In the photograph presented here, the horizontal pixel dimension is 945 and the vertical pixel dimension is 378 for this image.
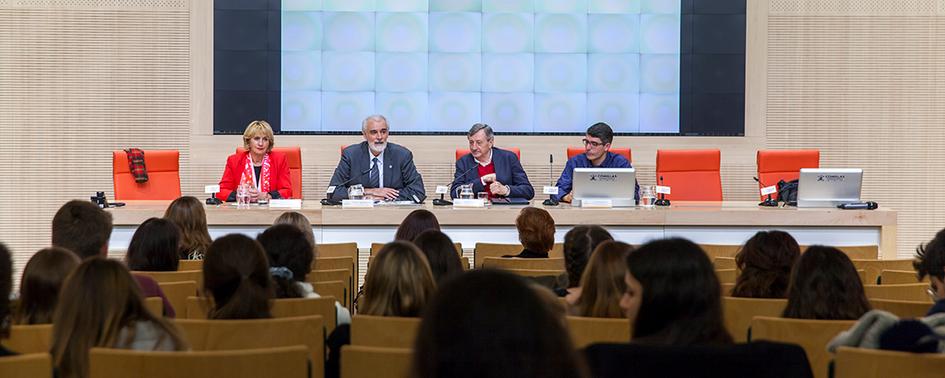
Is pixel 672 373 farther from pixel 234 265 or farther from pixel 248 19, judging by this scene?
pixel 248 19

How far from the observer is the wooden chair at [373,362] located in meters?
2.71

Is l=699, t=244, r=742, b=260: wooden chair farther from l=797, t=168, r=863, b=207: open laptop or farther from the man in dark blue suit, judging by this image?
the man in dark blue suit

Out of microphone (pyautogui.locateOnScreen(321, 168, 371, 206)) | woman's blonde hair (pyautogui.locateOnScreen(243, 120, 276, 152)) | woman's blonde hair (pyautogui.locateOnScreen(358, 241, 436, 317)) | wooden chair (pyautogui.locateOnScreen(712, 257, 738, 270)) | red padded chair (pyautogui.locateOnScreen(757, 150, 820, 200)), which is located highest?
woman's blonde hair (pyautogui.locateOnScreen(243, 120, 276, 152))

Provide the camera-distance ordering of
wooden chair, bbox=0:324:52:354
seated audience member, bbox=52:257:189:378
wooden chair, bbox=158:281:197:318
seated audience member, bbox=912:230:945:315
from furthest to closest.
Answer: wooden chair, bbox=158:281:197:318, seated audience member, bbox=912:230:945:315, wooden chair, bbox=0:324:52:354, seated audience member, bbox=52:257:189:378

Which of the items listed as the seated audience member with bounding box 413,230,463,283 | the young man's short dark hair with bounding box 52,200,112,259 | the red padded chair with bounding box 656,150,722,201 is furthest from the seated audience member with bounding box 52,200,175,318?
the red padded chair with bounding box 656,150,722,201

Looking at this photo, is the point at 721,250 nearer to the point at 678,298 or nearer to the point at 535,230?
the point at 535,230

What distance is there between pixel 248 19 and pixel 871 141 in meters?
5.76

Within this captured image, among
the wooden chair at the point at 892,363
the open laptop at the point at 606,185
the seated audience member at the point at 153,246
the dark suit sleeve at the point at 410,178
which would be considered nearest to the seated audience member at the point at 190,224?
the seated audience member at the point at 153,246

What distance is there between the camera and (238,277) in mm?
3430

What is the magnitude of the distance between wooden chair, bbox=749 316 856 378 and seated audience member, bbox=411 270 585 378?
203 cm

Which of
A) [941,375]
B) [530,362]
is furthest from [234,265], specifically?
[530,362]

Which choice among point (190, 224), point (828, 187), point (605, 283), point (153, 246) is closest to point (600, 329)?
point (605, 283)

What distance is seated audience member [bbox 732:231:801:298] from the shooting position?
4.12m

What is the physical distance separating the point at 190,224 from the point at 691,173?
461 centimetres
